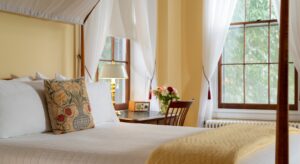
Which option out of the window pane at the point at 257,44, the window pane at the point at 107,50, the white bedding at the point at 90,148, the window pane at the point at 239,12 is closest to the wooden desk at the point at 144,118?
the window pane at the point at 107,50

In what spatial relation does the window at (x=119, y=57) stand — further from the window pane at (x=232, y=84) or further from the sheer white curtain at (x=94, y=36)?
the window pane at (x=232, y=84)

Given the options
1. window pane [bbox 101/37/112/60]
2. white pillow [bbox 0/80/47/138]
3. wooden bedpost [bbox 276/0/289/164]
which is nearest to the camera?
wooden bedpost [bbox 276/0/289/164]

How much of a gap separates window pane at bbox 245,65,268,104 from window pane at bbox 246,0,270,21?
0.59 metres

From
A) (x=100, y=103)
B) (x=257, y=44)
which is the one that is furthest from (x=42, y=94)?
(x=257, y=44)

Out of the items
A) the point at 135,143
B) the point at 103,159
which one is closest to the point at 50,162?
the point at 103,159

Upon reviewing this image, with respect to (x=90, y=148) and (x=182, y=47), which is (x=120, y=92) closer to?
(x=182, y=47)

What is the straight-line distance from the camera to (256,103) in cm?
509

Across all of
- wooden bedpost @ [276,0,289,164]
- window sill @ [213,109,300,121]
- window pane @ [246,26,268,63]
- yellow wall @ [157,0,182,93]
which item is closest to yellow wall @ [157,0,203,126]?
yellow wall @ [157,0,182,93]

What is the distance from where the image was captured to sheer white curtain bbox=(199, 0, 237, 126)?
5039 mm

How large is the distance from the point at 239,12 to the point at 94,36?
6.81 ft

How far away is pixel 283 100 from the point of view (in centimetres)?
127

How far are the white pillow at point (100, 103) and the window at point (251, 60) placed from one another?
220 centimetres

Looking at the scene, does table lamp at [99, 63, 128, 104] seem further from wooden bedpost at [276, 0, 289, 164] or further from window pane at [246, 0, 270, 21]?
wooden bedpost at [276, 0, 289, 164]

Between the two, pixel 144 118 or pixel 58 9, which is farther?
pixel 144 118
